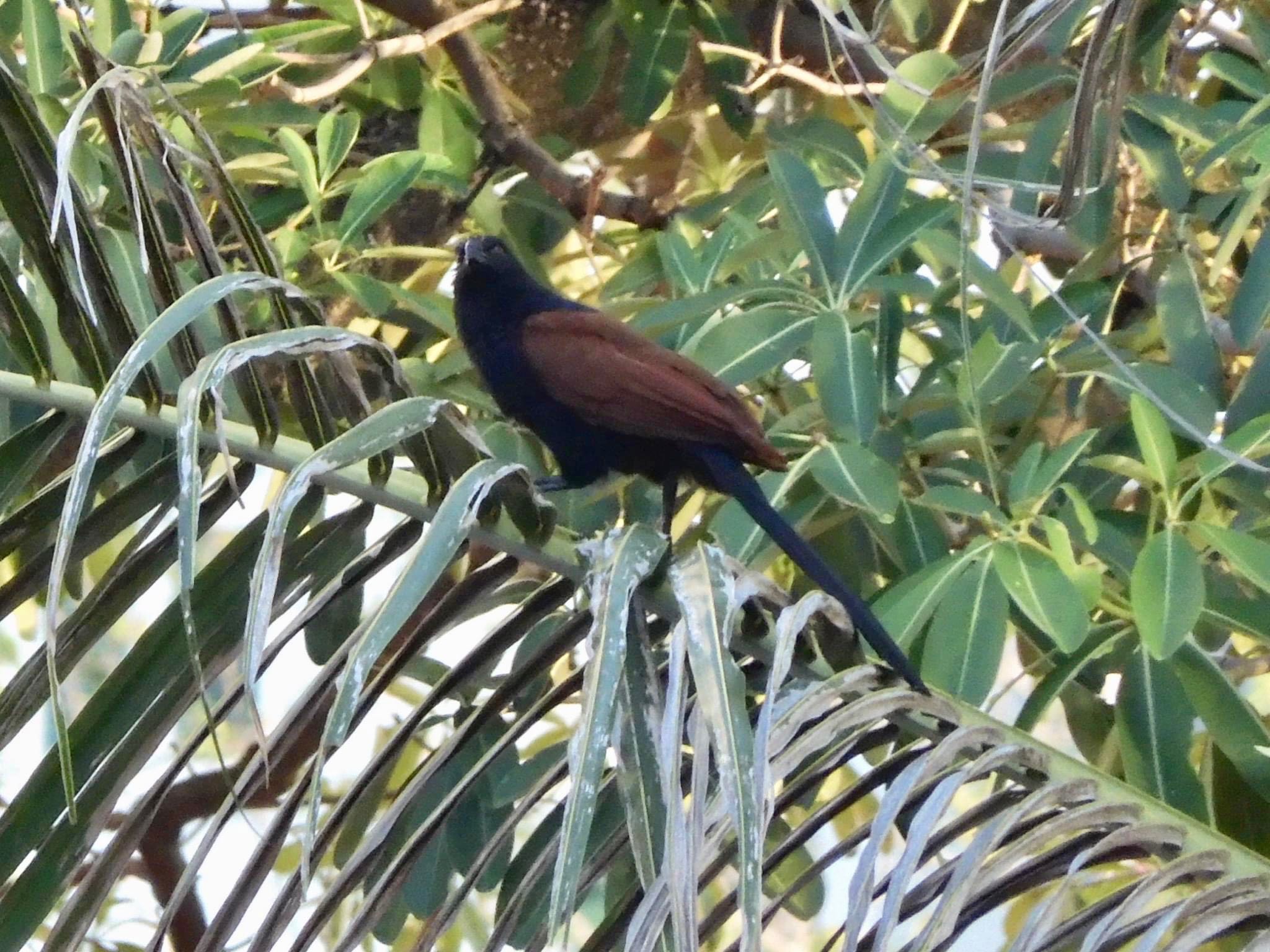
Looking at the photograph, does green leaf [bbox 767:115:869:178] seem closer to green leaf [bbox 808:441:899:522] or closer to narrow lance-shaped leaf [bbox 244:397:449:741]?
green leaf [bbox 808:441:899:522]

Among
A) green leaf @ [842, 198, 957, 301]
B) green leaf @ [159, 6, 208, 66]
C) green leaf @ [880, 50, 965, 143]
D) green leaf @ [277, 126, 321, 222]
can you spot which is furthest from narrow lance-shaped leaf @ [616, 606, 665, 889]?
green leaf @ [159, 6, 208, 66]

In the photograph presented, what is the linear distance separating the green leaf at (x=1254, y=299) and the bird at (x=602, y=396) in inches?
21.3

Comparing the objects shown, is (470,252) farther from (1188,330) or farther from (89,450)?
(89,450)

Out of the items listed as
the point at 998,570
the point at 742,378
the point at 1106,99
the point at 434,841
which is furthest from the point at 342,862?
the point at 1106,99

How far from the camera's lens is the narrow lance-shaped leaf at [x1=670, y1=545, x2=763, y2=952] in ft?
2.36

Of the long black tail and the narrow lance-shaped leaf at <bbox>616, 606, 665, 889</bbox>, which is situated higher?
the narrow lance-shaped leaf at <bbox>616, 606, 665, 889</bbox>

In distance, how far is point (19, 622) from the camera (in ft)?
9.84

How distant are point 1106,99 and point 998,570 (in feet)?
2.14

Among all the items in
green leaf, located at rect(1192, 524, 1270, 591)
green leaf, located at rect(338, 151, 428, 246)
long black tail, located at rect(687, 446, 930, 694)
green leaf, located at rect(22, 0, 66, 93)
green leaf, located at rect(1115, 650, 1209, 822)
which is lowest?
green leaf, located at rect(1115, 650, 1209, 822)

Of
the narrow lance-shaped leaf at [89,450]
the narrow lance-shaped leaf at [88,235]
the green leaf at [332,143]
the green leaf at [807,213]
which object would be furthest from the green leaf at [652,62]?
the narrow lance-shaped leaf at [89,450]

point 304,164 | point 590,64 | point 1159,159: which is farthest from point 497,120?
point 1159,159

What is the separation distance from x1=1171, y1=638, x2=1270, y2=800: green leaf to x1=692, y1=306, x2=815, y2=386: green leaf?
1.75 ft

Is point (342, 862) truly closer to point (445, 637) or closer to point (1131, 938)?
point (445, 637)

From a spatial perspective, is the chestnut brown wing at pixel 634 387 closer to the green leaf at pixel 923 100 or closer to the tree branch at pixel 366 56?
the green leaf at pixel 923 100
